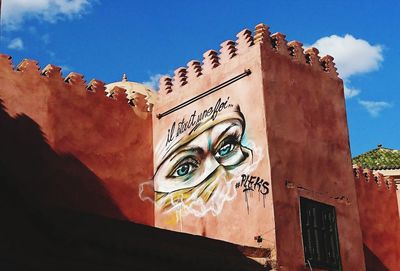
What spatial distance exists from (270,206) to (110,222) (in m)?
3.69

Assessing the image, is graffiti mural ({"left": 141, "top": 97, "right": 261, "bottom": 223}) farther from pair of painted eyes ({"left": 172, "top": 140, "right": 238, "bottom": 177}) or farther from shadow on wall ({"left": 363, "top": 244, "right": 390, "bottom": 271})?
shadow on wall ({"left": 363, "top": 244, "right": 390, "bottom": 271})

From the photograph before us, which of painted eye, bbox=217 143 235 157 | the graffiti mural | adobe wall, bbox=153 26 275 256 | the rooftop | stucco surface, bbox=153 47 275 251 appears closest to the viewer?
stucco surface, bbox=153 47 275 251

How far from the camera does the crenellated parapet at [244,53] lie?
15359 mm

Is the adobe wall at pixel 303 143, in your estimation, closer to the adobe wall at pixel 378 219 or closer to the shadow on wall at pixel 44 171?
the adobe wall at pixel 378 219

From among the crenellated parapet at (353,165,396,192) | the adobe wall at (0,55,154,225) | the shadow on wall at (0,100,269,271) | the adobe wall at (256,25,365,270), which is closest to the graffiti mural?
the adobe wall at (0,55,154,225)

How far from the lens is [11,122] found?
573 inches

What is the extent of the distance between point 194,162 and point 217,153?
28.9 inches

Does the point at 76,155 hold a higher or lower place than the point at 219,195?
higher

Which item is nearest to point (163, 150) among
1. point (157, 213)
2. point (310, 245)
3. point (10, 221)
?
point (157, 213)

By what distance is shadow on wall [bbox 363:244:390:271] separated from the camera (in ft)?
62.2

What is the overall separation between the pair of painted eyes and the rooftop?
9591 mm

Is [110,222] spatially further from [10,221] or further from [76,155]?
[76,155]

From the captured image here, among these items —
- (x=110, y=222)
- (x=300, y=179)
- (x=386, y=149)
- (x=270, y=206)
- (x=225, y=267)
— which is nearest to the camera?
(x=110, y=222)

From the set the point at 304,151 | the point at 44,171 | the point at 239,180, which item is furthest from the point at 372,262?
the point at 44,171
